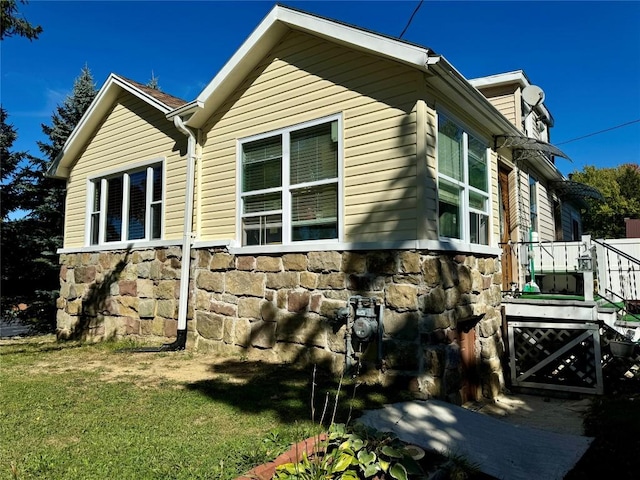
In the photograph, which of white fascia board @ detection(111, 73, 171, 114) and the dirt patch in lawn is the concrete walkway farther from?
white fascia board @ detection(111, 73, 171, 114)

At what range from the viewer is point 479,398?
590 cm

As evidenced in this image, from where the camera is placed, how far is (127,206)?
28.7ft

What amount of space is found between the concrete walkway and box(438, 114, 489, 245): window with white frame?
2189 millimetres

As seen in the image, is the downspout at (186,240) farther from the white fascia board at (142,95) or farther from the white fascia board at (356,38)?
the white fascia board at (356,38)

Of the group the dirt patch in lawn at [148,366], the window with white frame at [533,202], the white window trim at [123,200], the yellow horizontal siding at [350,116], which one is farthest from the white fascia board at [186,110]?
the window with white frame at [533,202]

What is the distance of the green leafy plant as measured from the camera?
248 cm

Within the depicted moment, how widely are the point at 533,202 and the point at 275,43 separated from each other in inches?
281

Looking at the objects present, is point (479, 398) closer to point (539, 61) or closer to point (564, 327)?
point (564, 327)

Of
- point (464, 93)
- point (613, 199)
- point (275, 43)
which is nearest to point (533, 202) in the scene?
point (464, 93)

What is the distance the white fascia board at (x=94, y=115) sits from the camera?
8.41m

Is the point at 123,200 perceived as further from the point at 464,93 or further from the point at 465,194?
the point at 464,93

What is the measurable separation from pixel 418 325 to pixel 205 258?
12.6 ft

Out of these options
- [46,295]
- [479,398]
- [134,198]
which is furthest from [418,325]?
[46,295]

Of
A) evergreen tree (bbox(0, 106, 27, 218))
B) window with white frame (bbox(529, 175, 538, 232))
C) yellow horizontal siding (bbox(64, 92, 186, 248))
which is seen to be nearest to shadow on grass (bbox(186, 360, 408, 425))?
yellow horizontal siding (bbox(64, 92, 186, 248))
